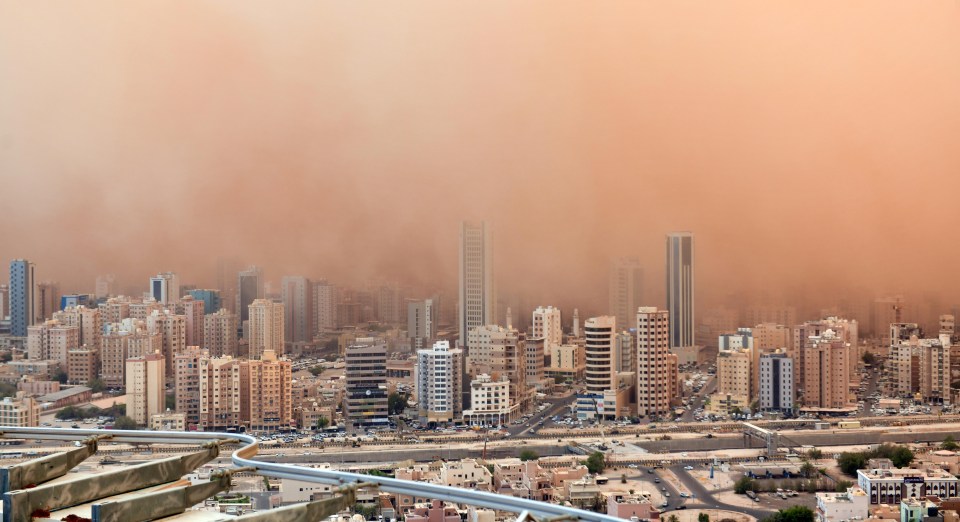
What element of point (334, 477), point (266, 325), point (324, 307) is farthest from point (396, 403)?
point (334, 477)

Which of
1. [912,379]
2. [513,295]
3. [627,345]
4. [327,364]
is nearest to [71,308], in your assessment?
[327,364]

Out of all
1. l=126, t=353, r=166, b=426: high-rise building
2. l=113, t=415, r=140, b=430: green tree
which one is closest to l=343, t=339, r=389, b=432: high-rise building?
l=126, t=353, r=166, b=426: high-rise building

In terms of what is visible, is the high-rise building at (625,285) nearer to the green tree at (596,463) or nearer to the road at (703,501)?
the green tree at (596,463)

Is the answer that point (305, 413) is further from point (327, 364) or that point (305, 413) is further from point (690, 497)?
point (690, 497)

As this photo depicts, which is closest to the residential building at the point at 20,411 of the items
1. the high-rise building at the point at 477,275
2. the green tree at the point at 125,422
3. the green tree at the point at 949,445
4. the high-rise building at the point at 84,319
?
the green tree at the point at 125,422

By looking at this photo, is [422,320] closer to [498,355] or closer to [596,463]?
[498,355]

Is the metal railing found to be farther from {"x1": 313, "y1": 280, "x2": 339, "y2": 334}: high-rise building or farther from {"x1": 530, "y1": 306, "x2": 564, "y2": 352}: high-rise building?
{"x1": 313, "y1": 280, "x2": 339, "y2": 334}: high-rise building
